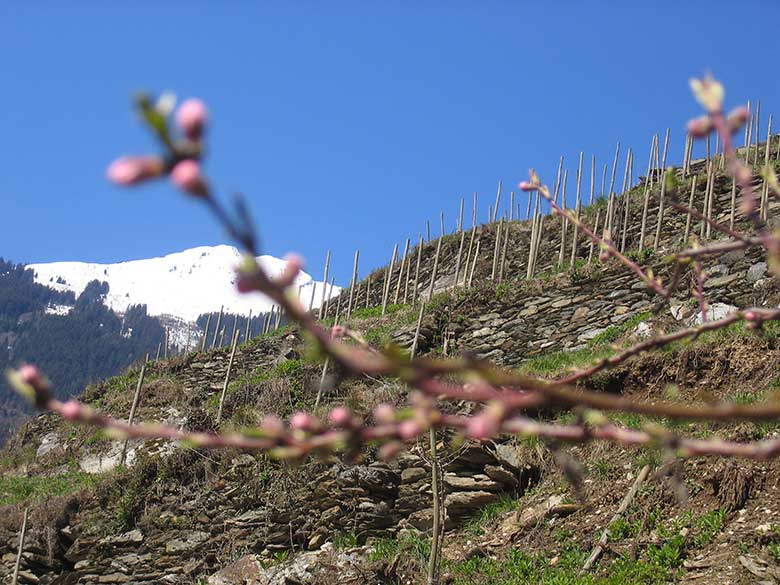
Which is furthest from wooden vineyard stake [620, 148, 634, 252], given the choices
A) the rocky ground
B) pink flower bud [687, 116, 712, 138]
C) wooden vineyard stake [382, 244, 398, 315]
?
pink flower bud [687, 116, 712, 138]

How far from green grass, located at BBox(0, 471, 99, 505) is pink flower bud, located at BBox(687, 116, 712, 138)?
49.9ft

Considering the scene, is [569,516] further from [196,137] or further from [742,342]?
[196,137]

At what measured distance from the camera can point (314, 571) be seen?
9.41 meters

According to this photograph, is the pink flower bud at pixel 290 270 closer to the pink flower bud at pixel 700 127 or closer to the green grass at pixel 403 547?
the pink flower bud at pixel 700 127

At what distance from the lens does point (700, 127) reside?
1.19 meters

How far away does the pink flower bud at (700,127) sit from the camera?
1.16 m

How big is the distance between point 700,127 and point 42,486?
58.3ft

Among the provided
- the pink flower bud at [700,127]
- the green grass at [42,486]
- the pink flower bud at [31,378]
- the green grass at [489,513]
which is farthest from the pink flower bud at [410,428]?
the green grass at [42,486]

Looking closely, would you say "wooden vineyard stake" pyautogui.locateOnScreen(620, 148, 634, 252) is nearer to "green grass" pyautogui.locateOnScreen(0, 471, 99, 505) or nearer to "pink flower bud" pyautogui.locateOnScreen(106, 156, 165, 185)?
"green grass" pyautogui.locateOnScreen(0, 471, 99, 505)

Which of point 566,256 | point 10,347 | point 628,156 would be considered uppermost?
point 10,347

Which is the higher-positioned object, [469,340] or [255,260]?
[469,340]

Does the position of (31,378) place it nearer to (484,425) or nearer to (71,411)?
(71,411)

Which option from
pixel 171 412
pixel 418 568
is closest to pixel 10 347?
pixel 171 412

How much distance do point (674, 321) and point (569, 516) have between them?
15.4ft
